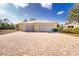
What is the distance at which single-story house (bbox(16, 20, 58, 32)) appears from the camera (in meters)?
6.80

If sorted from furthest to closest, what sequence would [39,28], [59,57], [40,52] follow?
[39,28]
[40,52]
[59,57]

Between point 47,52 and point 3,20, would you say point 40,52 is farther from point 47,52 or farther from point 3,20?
point 3,20

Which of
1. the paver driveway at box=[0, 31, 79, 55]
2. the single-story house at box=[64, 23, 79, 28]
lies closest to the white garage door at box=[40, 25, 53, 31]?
the paver driveway at box=[0, 31, 79, 55]

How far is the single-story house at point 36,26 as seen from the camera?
268 inches

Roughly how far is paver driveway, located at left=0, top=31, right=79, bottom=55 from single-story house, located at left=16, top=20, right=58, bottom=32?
0.91 ft

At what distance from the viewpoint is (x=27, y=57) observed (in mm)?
5266

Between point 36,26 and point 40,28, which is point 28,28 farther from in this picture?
point 40,28

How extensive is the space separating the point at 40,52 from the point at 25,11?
187 centimetres

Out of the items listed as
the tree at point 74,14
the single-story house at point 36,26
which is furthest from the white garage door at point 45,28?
the tree at point 74,14

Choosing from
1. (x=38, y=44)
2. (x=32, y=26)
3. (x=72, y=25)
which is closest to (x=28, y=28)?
(x=32, y=26)

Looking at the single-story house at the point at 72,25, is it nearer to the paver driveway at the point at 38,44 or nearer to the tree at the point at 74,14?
the tree at the point at 74,14

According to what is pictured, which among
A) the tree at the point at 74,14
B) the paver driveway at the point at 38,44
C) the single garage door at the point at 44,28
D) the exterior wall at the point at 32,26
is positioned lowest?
the paver driveway at the point at 38,44

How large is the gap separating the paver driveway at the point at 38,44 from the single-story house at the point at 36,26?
28 cm

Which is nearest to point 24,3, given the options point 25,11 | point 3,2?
point 25,11
